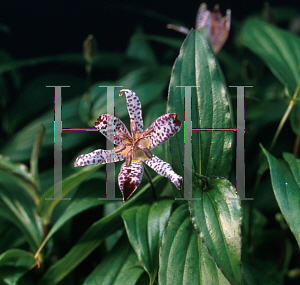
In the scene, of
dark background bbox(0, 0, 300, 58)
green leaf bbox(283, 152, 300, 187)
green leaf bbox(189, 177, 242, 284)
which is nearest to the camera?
green leaf bbox(189, 177, 242, 284)

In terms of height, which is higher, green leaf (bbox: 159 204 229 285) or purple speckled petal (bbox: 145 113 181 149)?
purple speckled petal (bbox: 145 113 181 149)

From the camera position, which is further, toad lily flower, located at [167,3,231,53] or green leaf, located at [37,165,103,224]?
toad lily flower, located at [167,3,231,53]

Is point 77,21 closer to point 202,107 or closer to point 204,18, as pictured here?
point 204,18

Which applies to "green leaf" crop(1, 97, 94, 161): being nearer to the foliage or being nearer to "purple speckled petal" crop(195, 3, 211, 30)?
the foliage

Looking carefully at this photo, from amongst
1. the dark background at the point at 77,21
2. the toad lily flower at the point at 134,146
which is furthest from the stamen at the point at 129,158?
the dark background at the point at 77,21

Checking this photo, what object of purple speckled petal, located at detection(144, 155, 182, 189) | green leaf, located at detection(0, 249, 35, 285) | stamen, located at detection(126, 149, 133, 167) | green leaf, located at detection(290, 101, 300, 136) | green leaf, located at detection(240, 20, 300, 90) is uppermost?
green leaf, located at detection(240, 20, 300, 90)

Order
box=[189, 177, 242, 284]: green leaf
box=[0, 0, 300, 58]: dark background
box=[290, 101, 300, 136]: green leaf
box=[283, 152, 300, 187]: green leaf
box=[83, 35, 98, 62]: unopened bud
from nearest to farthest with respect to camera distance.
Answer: box=[189, 177, 242, 284]: green leaf, box=[283, 152, 300, 187]: green leaf, box=[290, 101, 300, 136]: green leaf, box=[83, 35, 98, 62]: unopened bud, box=[0, 0, 300, 58]: dark background

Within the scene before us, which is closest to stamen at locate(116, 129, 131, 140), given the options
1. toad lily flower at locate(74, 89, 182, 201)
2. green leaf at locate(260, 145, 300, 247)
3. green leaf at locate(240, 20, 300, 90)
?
toad lily flower at locate(74, 89, 182, 201)

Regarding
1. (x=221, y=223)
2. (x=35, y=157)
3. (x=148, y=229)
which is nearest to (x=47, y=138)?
(x=35, y=157)

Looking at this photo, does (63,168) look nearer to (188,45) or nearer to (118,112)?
(118,112)
